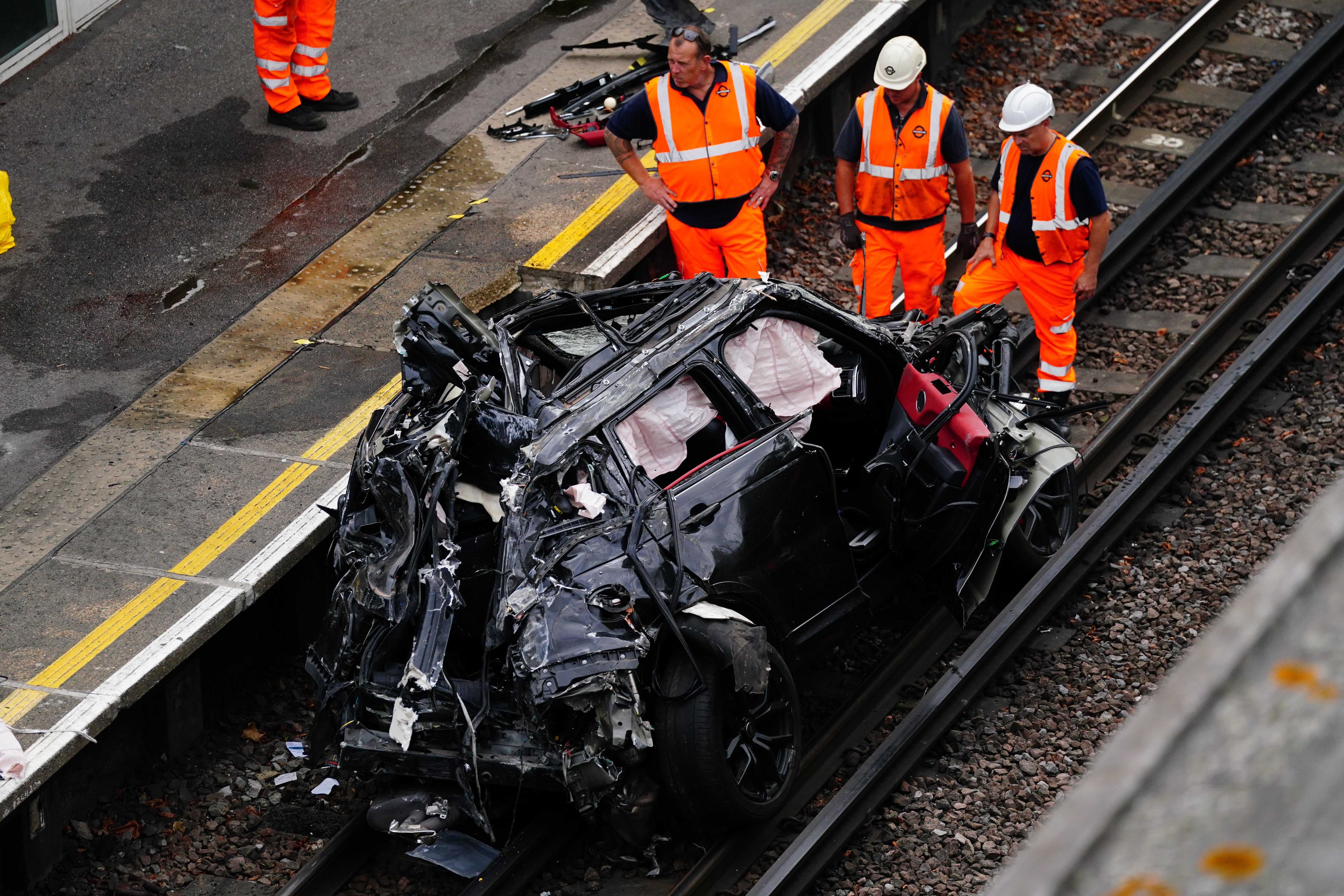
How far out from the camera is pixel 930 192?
9.32 m

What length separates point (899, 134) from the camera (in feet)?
30.2

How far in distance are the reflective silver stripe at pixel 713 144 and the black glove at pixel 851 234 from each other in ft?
2.51

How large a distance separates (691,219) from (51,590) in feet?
13.9

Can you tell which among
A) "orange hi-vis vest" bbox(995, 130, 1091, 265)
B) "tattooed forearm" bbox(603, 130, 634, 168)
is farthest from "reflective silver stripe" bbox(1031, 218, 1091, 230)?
"tattooed forearm" bbox(603, 130, 634, 168)

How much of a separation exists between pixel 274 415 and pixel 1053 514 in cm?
436

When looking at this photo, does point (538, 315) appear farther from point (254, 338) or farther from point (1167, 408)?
point (1167, 408)

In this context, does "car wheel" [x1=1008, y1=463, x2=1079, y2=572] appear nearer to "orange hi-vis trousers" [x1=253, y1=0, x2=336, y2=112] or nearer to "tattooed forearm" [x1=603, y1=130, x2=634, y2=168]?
"tattooed forearm" [x1=603, y1=130, x2=634, y2=168]

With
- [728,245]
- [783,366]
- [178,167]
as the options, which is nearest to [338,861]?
[783,366]

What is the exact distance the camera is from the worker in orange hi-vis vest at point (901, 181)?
30.0 feet

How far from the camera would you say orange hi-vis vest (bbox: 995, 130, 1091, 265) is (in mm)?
8656

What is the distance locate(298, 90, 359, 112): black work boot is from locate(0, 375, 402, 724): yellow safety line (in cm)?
366

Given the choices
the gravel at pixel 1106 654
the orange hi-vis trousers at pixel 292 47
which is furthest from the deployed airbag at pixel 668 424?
the orange hi-vis trousers at pixel 292 47

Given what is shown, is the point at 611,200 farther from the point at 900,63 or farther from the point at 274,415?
the point at 274,415

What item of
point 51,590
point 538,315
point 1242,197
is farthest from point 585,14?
point 51,590
